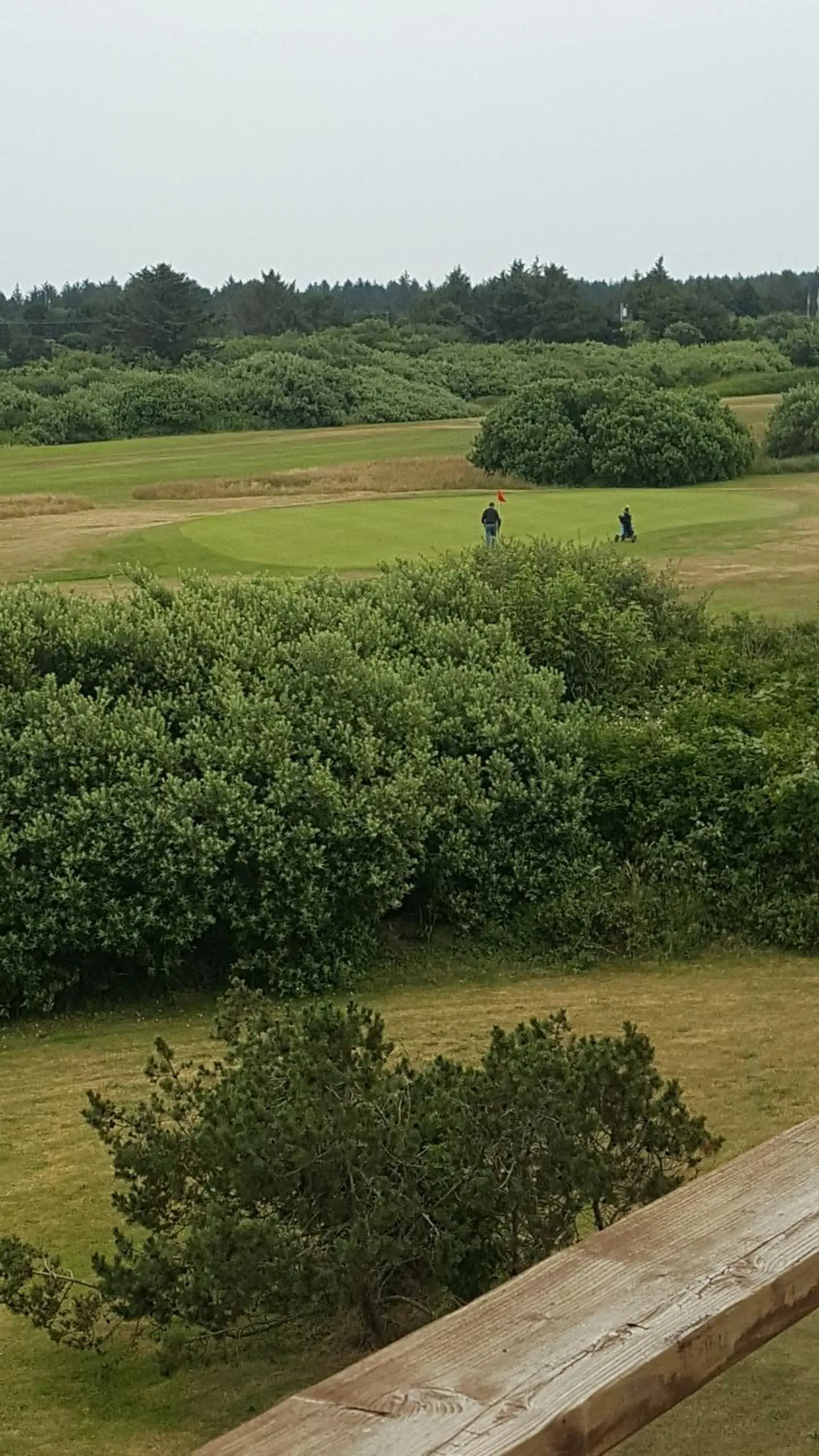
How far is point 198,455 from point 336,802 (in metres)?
56.2

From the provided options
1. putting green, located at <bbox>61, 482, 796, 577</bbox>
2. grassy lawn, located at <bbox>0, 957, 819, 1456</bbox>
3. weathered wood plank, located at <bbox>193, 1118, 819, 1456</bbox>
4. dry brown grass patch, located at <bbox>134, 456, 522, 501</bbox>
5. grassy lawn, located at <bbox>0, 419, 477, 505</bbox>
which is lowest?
grassy lawn, located at <bbox>0, 957, 819, 1456</bbox>

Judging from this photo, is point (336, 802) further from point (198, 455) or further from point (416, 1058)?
point (198, 455)

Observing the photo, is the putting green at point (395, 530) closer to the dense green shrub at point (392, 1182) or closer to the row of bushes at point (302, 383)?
the dense green shrub at point (392, 1182)

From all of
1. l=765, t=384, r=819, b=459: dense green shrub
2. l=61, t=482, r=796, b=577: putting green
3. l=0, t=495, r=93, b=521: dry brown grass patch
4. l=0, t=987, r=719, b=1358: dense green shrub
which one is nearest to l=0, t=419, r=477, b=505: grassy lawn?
l=0, t=495, r=93, b=521: dry brown grass patch

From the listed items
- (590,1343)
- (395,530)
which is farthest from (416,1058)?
(395,530)

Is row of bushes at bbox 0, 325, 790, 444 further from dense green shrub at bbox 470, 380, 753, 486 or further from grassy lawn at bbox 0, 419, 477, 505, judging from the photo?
dense green shrub at bbox 470, 380, 753, 486

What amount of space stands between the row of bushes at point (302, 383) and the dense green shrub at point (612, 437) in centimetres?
1750

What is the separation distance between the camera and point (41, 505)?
1982 inches

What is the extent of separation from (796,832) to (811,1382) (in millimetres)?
9961

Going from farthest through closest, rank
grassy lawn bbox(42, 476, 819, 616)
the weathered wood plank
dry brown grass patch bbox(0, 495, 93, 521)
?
1. dry brown grass patch bbox(0, 495, 93, 521)
2. grassy lawn bbox(42, 476, 819, 616)
3. the weathered wood plank

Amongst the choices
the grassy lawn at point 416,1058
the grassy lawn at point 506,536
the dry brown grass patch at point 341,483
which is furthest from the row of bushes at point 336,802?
the dry brown grass patch at point 341,483

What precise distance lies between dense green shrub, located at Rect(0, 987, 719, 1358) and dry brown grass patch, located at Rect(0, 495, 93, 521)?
4224 cm

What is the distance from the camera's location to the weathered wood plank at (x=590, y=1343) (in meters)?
2.78

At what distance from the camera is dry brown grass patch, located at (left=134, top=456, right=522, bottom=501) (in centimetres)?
5303
